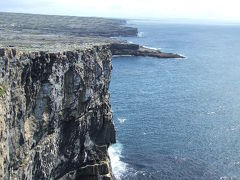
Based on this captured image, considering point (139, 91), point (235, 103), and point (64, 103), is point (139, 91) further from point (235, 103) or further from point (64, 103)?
point (64, 103)

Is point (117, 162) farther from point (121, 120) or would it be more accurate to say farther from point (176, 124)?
point (176, 124)

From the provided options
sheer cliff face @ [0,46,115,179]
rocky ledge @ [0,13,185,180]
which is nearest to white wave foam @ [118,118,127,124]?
rocky ledge @ [0,13,185,180]

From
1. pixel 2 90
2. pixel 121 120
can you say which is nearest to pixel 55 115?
pixel 2 90

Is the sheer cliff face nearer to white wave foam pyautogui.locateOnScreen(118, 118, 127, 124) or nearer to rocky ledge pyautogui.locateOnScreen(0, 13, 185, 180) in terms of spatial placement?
rocky ledge pyautogui.locateOnScreen(0, 13, 185, 180)

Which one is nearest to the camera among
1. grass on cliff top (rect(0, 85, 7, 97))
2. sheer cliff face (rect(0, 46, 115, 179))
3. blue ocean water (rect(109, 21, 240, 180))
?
grass on cliff top (rect(0, 85, 7, 97))

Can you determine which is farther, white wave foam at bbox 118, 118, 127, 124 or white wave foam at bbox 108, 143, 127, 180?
white wave foam at bbox 118, 118, 127, 124

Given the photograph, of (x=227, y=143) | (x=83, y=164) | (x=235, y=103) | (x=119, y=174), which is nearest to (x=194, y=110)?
(x=235, y=103)

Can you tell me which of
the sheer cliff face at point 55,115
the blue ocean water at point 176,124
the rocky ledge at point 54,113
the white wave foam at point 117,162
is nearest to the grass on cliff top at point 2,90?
the sheer cliff face at point 55,115
